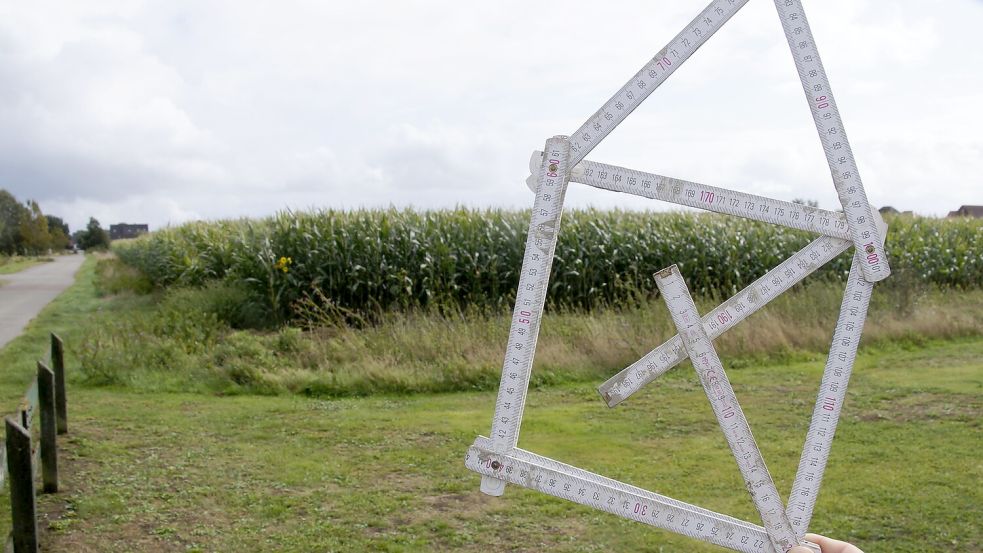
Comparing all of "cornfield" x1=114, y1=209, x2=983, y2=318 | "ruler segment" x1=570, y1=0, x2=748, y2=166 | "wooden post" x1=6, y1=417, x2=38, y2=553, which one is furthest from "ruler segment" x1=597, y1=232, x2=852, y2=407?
"cornfield" x1=114, y1=209, x2=983, y2=318

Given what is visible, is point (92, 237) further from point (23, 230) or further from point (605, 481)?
point (605, 481)

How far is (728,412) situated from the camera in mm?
2619

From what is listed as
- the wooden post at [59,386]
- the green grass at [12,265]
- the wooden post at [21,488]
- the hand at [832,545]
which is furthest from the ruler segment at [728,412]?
the green grass at [12,265]

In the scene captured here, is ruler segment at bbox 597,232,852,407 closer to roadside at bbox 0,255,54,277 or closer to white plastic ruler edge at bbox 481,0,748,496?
white plastic ruler edge at bbox 481,0,748,496

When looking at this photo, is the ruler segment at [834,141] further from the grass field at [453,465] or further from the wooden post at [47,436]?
the wooden post at [47,436]

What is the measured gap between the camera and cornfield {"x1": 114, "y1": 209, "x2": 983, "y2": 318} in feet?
47.9

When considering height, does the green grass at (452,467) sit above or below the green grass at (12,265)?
below

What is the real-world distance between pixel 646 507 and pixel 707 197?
38.5 inches

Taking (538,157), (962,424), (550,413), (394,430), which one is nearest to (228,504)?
(394,430)

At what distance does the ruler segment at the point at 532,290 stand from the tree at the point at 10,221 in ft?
183

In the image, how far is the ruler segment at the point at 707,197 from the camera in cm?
258

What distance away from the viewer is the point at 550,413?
27.8 feet

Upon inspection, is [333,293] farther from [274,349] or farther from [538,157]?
[538,157]

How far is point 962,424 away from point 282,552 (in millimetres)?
6245
